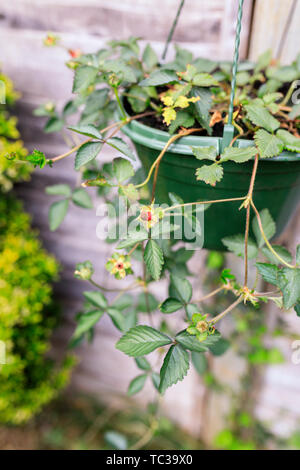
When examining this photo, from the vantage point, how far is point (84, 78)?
71 centimetres

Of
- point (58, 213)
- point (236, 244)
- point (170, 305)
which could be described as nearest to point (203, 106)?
point (236, 244)

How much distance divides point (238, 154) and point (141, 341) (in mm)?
328

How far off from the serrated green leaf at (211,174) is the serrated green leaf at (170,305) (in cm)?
24

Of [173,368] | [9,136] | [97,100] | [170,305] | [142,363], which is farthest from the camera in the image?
[9,136]

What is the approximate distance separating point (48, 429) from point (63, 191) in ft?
4.54

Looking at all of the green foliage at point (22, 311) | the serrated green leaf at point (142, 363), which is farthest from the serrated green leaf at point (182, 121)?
the green foliage at point (22, 311)

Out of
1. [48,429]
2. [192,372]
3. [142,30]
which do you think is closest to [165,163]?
[142,30]

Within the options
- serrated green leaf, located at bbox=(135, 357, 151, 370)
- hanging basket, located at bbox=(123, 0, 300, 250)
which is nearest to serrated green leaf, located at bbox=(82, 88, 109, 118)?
hanging basket, located at bbox=(123, 0, 300, 250)

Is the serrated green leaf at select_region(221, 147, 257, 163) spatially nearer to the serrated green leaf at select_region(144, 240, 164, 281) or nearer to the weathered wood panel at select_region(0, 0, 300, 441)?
the serrated green leaf at select_region(144, 240, 164, 281)

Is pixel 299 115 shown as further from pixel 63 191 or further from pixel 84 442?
pixel 84 442

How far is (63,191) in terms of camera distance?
960mm

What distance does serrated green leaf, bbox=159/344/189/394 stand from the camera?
22.2 inches

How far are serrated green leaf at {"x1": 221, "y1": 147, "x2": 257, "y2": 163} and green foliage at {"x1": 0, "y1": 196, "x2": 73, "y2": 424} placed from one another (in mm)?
948

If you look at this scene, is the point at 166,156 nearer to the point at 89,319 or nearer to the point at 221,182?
the point at 221,182
